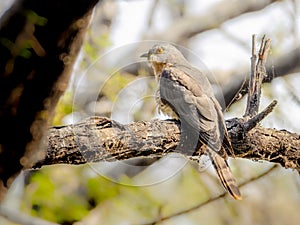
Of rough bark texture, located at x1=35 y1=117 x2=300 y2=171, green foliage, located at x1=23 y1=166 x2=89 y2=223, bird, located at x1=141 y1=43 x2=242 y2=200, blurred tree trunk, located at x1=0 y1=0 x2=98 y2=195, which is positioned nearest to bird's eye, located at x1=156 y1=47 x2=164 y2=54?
bird, located at x1=141 y1=43 x2=242 y2=200

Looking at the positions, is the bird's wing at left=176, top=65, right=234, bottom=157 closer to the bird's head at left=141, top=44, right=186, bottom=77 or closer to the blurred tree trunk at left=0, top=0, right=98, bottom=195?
the bird's head at left=141, top=44, right=186, bottom=77

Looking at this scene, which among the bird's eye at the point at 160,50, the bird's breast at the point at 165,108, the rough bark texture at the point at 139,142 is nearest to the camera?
the rough bark texture at the point at 139,142

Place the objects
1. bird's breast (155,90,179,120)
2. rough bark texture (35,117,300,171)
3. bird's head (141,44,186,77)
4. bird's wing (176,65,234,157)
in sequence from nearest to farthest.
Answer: rough bark texture (35,117,300,171), bird's wing (176,65,234,157), bird's breast (155,90,179,120), bird's head (141,44,186,77)

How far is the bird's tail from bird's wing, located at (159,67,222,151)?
76 mm

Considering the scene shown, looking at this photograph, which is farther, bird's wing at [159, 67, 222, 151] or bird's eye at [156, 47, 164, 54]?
bird's eye at [156, 47, 164, 54]

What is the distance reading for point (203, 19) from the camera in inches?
264

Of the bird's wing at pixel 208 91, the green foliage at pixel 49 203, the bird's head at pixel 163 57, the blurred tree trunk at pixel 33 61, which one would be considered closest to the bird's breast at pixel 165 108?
the bird's wing at pixel 208 91

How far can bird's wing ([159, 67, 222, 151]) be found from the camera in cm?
350

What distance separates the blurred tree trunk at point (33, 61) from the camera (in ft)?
4.55

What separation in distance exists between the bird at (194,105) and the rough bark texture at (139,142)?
9 centimetres

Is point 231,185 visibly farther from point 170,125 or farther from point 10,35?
point 10,35

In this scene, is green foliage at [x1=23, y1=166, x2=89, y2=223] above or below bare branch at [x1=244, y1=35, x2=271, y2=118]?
below

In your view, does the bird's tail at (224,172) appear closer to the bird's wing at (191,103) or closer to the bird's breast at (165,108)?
the bird's wing at (191,103)

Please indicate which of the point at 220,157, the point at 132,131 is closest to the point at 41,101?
the point at 132,131
